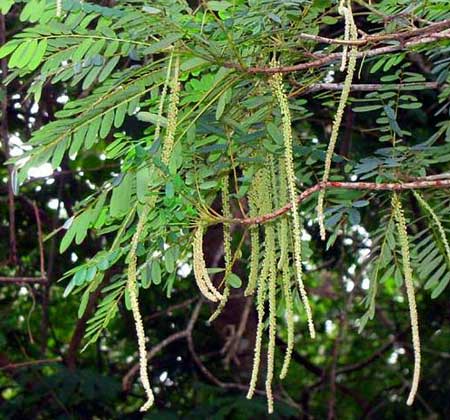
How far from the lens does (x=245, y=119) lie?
181 centimetres

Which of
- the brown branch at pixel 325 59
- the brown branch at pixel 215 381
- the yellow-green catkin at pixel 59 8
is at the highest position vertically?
the yellow-green catkin at pixel 59 8

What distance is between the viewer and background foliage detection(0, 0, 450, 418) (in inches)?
62.5

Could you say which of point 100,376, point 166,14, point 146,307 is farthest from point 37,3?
point 146,307

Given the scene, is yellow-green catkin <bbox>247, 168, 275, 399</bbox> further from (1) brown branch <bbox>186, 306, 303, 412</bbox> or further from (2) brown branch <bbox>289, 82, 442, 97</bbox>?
(1) brown branch <bbox>186, 306, 303, 412</bbox>

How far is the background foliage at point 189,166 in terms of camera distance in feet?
5.21

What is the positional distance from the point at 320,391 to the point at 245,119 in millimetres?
2669

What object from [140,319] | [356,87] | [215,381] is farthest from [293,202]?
[215,381]

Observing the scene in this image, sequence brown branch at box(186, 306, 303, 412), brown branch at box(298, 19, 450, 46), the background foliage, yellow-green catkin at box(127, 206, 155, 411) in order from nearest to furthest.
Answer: yellow-green catkin at box(127, 206, 155, 411) → brown branch at box(298, 19, 450, 46) → the background foliage → brown branch at box(186, 306, 303, 412)

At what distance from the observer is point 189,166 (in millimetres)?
1766

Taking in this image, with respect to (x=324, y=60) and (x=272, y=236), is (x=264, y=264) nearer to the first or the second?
(x=272, y=236)

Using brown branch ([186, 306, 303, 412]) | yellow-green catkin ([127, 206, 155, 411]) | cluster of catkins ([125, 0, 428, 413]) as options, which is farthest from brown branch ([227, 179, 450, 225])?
brown branch ([186, 306, 303, 412])

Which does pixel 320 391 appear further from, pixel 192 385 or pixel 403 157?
pixel 403 157

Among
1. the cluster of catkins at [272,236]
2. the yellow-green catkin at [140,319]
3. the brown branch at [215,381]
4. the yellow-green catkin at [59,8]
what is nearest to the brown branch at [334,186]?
the cluster of catkins at [272,236]

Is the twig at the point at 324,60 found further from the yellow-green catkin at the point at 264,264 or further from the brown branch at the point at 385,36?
the yellow-green catkin at the point at 264,264
